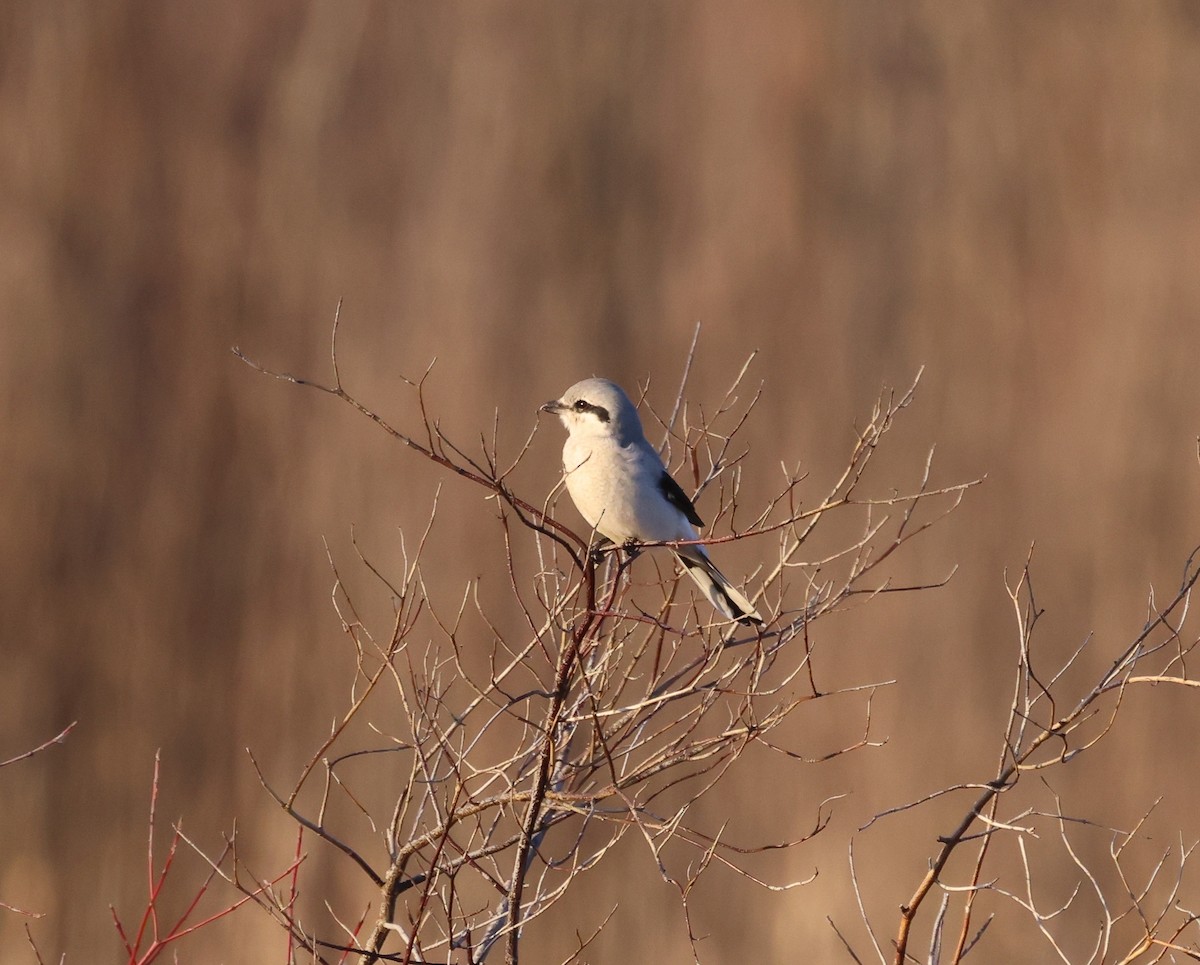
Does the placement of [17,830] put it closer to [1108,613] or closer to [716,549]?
[716,549]

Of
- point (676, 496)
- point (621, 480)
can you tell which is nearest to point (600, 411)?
point (621, 480)

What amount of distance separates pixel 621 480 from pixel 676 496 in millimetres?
306

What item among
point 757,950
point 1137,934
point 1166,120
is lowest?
point 1137,934

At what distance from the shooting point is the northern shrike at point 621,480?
4082 mm

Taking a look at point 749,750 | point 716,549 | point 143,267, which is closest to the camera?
point 716,549

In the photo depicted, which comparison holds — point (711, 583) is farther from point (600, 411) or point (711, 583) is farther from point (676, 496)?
point (600, 411)

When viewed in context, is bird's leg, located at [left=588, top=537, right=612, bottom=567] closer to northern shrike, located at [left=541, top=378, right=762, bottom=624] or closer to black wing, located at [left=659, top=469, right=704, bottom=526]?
northern shrike, located at [left=541, top=378, right=762, bottom=624]

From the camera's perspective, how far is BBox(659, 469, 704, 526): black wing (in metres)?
4.23

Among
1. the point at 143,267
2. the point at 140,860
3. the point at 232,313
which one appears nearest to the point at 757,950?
the point at 140,860

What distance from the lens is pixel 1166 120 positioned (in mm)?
7926

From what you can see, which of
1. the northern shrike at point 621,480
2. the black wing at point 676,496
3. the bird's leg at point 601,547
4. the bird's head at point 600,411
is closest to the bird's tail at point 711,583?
the northern shrike at point 621,480

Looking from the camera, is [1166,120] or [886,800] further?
[1166,120]

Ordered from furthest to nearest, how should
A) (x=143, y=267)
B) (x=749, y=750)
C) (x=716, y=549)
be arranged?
1. (x=143, y=267)
2. (x=749, y=750)
3. (x=716, y=549)

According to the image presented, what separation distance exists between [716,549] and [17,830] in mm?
4197
